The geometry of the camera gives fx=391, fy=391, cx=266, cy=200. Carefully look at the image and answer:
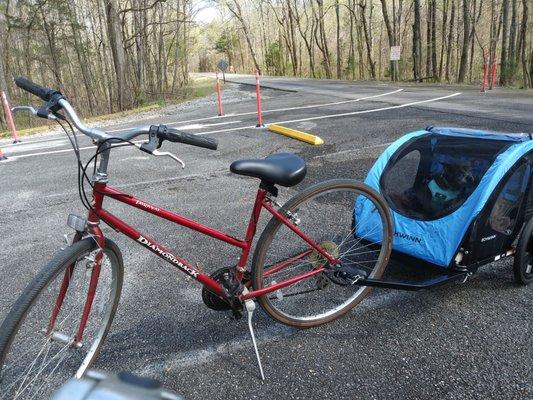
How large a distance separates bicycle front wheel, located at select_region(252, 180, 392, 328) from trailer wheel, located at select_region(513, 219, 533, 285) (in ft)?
2.91

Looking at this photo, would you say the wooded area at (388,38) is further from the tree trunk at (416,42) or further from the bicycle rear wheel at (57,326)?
the bicycle rear wheel at (57,326)

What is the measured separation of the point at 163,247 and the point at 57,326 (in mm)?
707

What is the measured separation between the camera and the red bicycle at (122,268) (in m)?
1.84

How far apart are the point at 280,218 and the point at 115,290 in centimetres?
107

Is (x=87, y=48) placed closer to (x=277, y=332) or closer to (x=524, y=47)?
(x=524, y=47)

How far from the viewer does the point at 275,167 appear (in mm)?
2133

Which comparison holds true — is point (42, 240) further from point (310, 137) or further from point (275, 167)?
point (310, 137)

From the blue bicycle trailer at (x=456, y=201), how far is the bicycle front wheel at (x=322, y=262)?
85 millimetres

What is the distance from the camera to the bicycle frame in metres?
1.96

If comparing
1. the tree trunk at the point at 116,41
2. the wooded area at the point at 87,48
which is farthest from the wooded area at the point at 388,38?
the tree trunk at the point at 116,41

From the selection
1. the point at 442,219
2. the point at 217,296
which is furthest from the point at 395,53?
the point at 217,296

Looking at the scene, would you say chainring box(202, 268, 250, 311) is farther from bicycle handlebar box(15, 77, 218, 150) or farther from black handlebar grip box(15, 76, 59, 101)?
black handlebar grip box(15, 76, 59, 101)

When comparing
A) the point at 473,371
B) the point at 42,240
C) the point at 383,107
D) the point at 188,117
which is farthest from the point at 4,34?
the point at 473,371

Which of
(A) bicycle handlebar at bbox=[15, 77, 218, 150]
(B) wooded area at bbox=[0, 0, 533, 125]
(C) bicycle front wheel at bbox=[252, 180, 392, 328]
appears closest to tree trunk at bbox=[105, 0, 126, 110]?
(B) wooded area at bbox=[0, 0, 533, 125]
